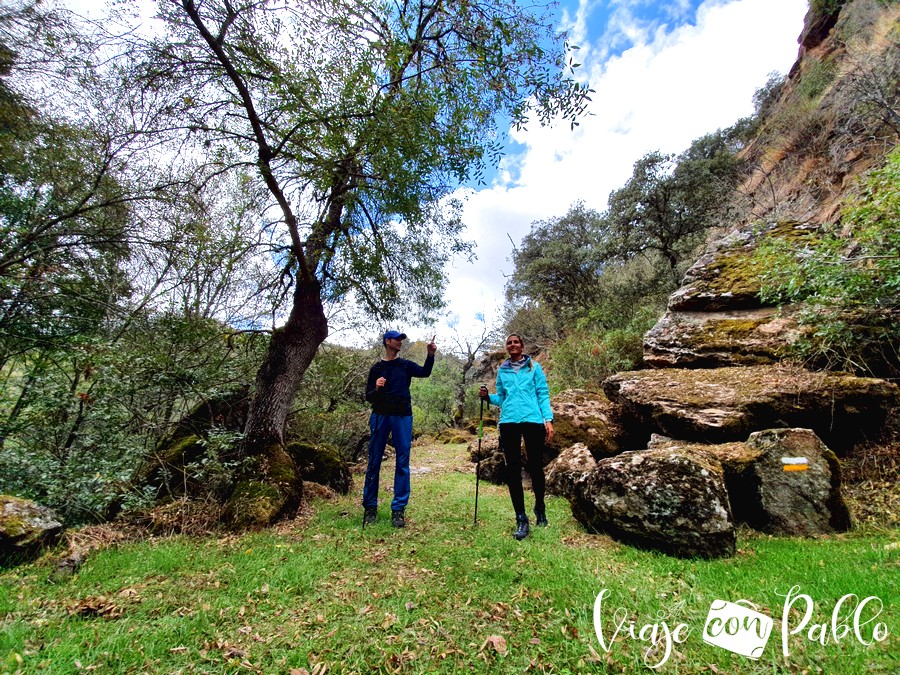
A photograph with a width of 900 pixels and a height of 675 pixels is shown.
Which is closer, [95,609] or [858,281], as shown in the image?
[95,609]

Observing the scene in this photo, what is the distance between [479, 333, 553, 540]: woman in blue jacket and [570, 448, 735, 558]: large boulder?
67 centimetres

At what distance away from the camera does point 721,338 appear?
5.75 metres

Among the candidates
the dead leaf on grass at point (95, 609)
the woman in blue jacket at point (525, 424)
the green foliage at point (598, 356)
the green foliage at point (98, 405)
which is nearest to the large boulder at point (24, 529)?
the green foliage at point (98, 405)

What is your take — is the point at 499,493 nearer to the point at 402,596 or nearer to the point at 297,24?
the point at 402,596

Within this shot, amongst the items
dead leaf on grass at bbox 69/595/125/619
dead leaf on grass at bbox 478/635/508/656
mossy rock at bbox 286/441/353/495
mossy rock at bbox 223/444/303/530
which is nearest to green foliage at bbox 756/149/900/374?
dead leaf on grass at bbox 478/635/508/656

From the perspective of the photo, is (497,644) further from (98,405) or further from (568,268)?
(568,268)

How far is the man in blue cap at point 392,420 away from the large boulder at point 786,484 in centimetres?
319

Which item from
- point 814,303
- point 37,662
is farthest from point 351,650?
point 814,303

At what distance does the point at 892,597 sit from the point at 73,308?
8919 millimetres

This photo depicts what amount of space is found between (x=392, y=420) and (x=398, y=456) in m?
0.48

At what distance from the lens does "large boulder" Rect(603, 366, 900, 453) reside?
13.1 ft

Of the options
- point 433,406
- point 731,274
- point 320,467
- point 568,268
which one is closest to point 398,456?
point 320,467

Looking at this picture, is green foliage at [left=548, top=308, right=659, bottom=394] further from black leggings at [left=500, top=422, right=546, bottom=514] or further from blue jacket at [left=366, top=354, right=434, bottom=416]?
blue jacket at [left=366, top=354, right=434, bottom=416]

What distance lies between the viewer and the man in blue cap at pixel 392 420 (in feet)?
15.0
